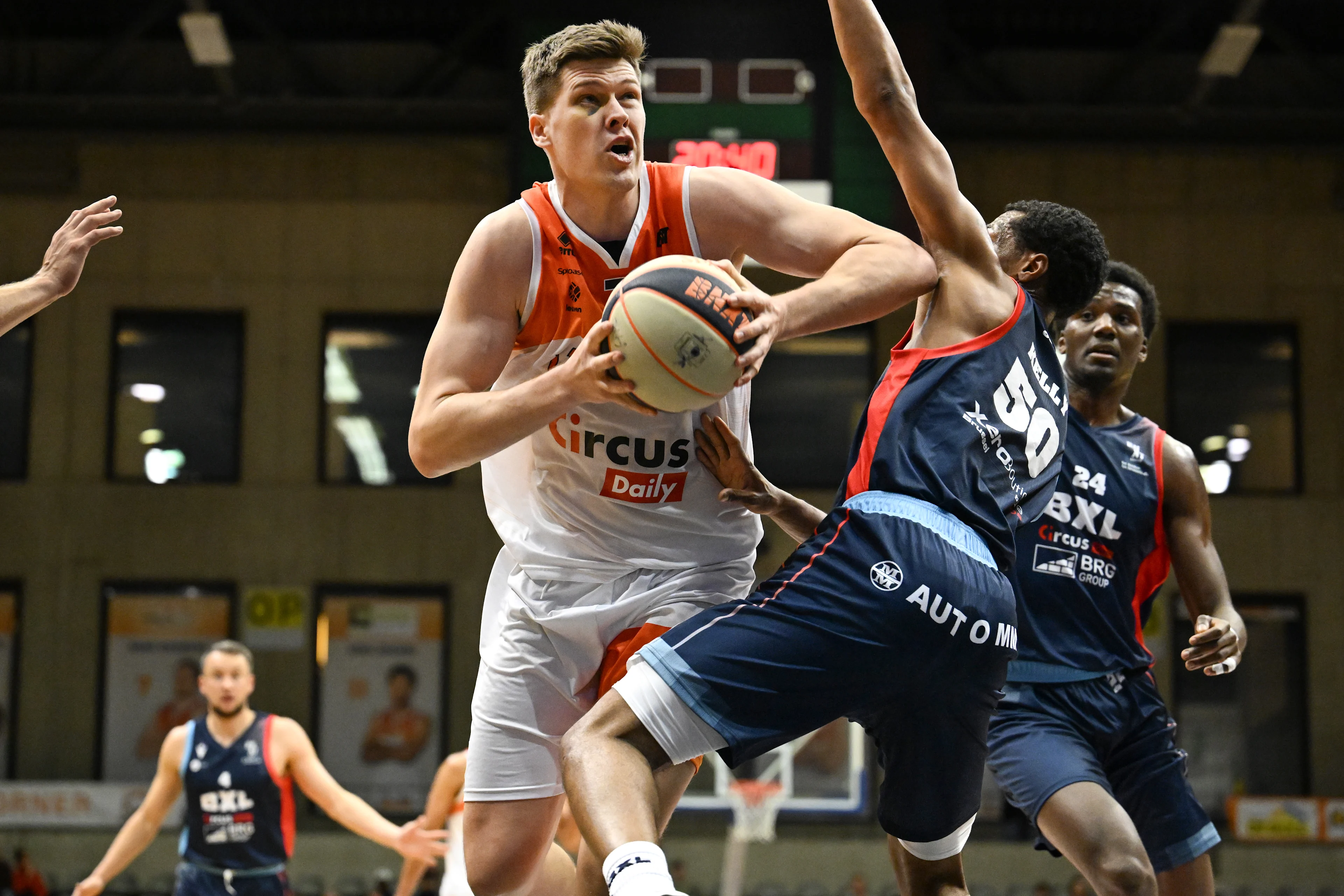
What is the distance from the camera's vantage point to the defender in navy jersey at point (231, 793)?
6.86 m

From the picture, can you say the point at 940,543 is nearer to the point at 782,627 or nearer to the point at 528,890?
the point at 782,627

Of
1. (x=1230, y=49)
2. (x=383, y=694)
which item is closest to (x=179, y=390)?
(x=383, y=694)

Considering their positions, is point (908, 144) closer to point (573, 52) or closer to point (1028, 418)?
point (1028, 418)

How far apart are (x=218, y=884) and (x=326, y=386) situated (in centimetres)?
913

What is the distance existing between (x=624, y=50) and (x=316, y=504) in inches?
491

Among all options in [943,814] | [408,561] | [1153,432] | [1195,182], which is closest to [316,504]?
[408,561]

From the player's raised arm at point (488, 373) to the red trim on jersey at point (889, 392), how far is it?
520mm

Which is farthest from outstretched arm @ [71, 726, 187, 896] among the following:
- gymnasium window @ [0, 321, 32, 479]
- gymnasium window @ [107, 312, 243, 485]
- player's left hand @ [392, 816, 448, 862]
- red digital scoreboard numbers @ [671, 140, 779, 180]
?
gymnasium window @ [0, 321, 32, 479]

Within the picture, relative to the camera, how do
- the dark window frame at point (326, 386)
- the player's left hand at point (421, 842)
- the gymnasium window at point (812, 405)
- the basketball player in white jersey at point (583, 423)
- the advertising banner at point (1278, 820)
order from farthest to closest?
1. the dark window frame at point (326, 386)
2. the gymnasium window at point (812, 405)
3. the advertising banner at point (1278, 820)
4. the player's left hand at point (421, 842)
5. the basketball player in white jersey at point (583, 423)

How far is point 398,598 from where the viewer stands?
1503 cm

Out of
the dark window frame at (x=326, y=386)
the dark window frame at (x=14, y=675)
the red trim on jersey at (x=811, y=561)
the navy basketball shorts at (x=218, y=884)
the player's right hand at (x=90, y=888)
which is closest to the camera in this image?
the red trim on jersey at (x=811, y=561)

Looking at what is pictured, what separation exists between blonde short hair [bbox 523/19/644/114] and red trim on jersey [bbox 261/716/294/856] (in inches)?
184

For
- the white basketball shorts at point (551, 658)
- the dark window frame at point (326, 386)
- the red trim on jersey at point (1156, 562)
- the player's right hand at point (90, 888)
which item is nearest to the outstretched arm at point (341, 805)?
the player's right hand at point (90, 888)

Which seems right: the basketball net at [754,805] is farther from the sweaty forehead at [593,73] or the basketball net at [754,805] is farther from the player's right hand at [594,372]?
the player's right hand at [594,372]
